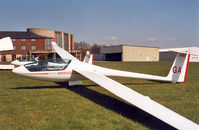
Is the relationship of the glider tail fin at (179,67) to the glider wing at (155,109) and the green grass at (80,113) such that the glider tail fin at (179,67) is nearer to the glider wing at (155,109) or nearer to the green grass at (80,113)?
the green grass at (80,113)

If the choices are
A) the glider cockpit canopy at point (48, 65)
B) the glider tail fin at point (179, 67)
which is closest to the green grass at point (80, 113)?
the glider cockpit canopy at point (48, 65)

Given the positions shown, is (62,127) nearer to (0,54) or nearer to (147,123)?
(147,123)

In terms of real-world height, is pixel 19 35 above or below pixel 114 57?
above

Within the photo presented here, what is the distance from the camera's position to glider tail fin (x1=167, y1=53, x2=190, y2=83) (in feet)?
30.3

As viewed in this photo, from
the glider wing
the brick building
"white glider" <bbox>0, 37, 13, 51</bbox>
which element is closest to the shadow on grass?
the glider wing

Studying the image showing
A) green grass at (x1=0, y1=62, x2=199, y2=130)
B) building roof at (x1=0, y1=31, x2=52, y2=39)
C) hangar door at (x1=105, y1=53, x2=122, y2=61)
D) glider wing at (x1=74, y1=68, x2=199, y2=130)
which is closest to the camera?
glider wing at (x1=74, y1=68, x2=199, y2=130)

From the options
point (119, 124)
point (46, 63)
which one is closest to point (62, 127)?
point (119, 124)

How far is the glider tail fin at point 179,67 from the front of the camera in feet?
30.3

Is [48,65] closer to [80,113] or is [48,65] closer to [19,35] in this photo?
[80,113]

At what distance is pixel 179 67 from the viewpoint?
9.39 meters

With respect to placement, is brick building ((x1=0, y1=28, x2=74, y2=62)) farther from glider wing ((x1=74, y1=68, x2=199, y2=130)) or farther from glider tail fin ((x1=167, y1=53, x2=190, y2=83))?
glider wing ((x1=74, y1=68, x2=199, y2=130))

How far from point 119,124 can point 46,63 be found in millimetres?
5665

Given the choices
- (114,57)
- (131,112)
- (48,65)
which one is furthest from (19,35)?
(131,112)

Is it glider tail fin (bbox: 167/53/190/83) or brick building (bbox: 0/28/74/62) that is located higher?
brick building (bbox: 0/28/74/62)
